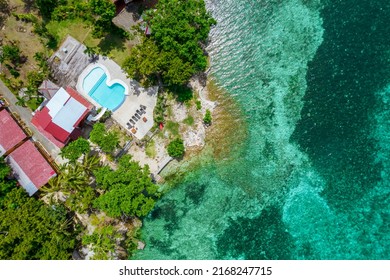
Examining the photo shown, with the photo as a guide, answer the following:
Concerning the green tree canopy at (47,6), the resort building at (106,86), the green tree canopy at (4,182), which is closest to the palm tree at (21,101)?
the resort building at (106,86)

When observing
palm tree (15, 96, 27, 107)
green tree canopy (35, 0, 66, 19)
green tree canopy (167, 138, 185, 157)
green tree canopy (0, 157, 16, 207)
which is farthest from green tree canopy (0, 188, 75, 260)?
green tree canopy (35, 0, 66, 19)

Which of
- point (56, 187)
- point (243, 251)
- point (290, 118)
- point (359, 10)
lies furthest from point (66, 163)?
point (359, 10)

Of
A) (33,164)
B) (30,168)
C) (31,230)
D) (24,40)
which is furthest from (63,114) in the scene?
(31,230)

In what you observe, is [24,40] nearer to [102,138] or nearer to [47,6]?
[47,6]

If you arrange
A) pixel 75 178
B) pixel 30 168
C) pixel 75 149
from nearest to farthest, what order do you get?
1. pixel 75 149
2. pixel 75 178
3. pixel 30 168

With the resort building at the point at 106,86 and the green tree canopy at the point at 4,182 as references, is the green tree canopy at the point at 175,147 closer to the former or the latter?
the resort building at the point at 106,86

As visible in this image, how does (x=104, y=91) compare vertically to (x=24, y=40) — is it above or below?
below

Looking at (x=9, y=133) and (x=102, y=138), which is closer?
(x=102, y=138)
